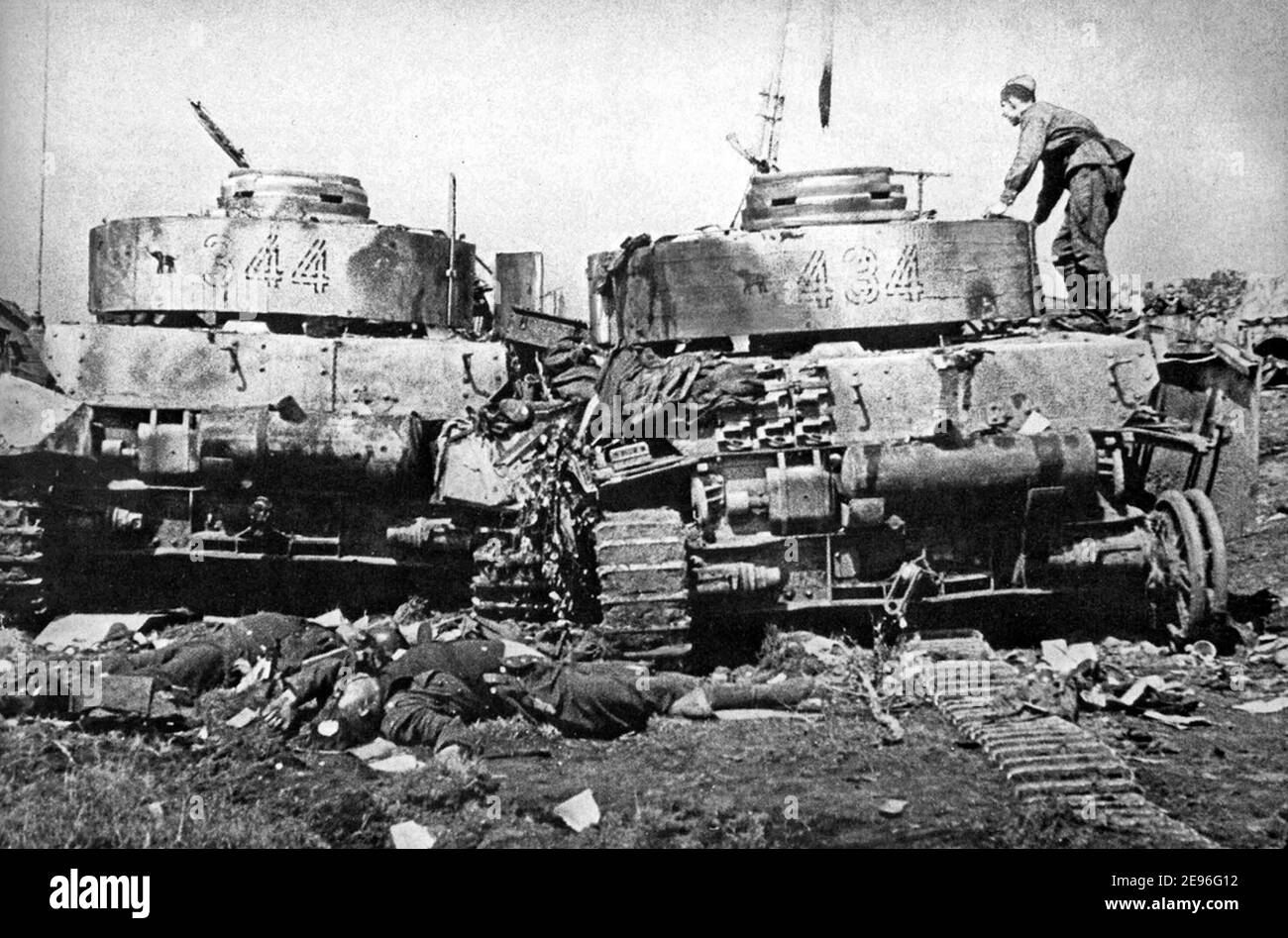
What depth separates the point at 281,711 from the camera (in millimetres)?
6582

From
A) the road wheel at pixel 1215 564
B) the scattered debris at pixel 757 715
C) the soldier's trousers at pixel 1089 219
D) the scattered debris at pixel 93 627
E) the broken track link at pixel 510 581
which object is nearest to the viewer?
the scattered debris at pixel 757 715

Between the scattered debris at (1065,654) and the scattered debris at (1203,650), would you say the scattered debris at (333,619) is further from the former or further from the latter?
the scattered debris at (1203,650)

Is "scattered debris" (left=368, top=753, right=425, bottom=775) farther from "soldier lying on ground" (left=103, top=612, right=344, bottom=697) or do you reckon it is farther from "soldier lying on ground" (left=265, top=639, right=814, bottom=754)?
"soldier lying on ground" (left=103, top=612, right=344, bottom=697)

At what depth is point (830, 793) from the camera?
5699 millimetres

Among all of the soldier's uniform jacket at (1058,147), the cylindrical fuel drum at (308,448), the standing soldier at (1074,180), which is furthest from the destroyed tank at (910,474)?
the cylindrical fuel drum at (308,448)

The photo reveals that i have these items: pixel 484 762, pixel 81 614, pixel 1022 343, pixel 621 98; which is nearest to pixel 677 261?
pixel 621 98

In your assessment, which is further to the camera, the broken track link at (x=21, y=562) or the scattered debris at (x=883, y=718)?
the broken track link at (x=21, y=562)

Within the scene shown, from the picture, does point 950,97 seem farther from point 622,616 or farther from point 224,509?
point 224,509

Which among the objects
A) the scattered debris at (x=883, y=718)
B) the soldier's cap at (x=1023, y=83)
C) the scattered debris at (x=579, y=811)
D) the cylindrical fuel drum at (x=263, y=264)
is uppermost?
the soldier's cap at (x=1023, y=83)

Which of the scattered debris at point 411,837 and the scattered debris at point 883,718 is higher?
the scattered debris at point 883,718

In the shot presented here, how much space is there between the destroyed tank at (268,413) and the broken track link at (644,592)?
132 centimetres

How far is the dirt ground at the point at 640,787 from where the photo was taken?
5.30 metres
